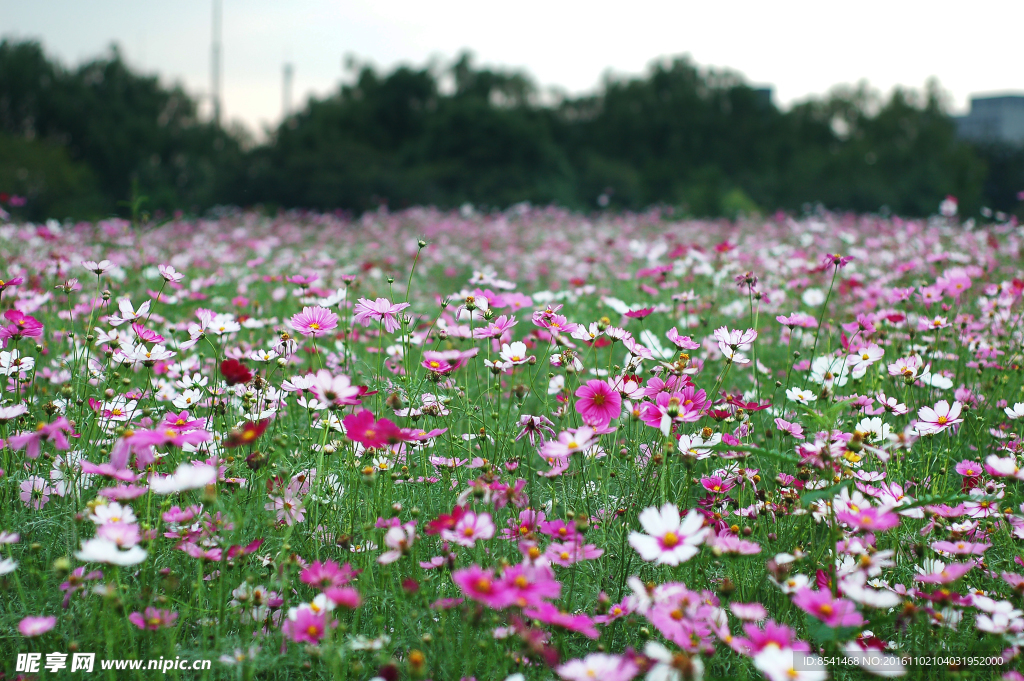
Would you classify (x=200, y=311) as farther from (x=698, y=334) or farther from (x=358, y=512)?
(x=698, y=334)

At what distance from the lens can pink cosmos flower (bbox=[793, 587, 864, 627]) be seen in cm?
83

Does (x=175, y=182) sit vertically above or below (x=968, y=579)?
above

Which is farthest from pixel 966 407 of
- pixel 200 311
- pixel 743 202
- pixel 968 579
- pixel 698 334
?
pixel 743 202

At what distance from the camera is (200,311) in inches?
66.2

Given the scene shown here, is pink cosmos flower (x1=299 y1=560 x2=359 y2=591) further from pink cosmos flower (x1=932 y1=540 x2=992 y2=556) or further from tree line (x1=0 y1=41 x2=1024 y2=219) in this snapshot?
tree line (x1=0 y1=41 x2=1024 y2=219)

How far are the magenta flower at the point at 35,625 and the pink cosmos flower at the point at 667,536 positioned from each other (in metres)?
0.80

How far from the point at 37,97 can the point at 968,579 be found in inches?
799

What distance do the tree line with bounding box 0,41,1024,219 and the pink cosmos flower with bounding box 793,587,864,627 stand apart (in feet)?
30.6

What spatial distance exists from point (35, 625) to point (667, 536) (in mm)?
871

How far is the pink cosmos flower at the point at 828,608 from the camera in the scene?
83 centimetres

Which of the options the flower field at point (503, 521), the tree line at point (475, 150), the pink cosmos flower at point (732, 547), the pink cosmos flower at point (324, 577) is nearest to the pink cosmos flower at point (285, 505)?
the flower field at point (503, 521)

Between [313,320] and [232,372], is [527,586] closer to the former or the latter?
[232,372]

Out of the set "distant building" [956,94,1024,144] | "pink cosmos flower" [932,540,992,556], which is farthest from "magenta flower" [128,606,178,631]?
"distant building" [956,94,1024,144]

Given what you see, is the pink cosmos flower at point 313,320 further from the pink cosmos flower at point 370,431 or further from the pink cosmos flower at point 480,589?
the pink cosmos flower at point 480,589
